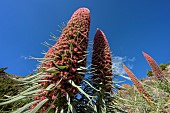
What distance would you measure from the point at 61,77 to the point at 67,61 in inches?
7.1

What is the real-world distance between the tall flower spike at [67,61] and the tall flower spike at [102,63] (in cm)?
27

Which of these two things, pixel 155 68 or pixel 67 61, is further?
pixel 155 68

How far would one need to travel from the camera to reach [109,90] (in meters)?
2.61

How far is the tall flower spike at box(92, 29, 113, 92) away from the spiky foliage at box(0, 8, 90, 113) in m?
0.28

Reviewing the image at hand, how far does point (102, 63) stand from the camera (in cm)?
272

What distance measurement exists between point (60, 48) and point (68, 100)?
0.59 meters

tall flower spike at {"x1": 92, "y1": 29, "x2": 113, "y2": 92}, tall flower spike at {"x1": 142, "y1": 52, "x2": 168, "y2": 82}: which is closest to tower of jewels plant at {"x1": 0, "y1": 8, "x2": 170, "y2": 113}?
tall flower spike at {"x1": 92, "y1": 29, "x2": 113, "y2": 92}

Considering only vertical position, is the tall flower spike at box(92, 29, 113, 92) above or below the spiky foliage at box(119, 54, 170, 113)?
→ above

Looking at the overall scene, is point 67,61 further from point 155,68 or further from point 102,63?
point 155,68

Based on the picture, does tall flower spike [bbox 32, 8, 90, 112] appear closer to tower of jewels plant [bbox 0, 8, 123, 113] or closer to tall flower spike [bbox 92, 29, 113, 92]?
tower of jewels plant [bbox 0, 8, 123, 113]

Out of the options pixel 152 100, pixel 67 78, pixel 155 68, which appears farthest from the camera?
pixel 155 68

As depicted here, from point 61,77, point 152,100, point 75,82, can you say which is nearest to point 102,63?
point 75,82

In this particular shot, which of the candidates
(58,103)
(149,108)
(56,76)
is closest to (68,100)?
(58,103)

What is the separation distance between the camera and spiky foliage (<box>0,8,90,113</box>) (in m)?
2.08
